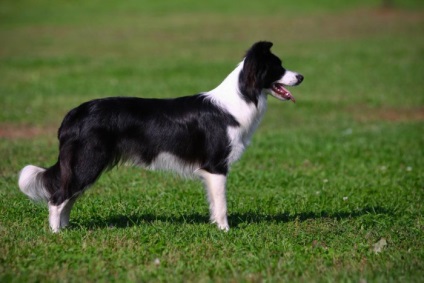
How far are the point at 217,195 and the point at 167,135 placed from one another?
806 millimetres

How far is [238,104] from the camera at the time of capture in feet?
21.9

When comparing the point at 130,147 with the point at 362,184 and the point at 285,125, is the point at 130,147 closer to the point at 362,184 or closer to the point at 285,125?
the point at 362,184

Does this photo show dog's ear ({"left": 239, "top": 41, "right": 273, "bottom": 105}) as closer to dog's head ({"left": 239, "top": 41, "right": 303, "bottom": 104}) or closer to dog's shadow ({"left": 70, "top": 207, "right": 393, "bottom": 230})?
dog's head ({"left": 239, "top": 41, "right": 303, "bottom": 104})

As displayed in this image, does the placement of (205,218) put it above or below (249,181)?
above

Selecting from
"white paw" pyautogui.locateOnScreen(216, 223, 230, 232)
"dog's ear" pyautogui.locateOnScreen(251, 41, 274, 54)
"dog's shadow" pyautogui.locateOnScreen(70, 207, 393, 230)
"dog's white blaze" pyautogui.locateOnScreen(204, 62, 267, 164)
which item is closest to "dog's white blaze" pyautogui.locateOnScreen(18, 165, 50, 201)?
"dog's shadow" pyautogui.locateOnScreen(70, 207, 393, 230)

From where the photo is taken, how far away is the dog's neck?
6668mm

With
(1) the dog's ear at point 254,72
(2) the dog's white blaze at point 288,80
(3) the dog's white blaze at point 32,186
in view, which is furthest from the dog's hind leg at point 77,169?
(2) the dog's white blaze at point 288,80

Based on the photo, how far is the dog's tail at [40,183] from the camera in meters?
6.39

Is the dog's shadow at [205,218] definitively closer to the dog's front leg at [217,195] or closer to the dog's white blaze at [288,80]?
the dog's front leg at [217,195]

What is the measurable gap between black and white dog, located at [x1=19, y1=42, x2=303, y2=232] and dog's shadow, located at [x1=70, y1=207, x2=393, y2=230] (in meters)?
0.40

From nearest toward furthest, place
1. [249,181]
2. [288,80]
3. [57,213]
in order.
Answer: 1. [57,213]
2. [288,80]
3. [249,181]

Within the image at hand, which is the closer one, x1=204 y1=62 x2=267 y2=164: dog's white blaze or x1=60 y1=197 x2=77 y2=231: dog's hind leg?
x1=60 y1=197 x2=77 y2=231: dog's hind leg

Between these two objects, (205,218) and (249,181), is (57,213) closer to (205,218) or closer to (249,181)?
(205,218)

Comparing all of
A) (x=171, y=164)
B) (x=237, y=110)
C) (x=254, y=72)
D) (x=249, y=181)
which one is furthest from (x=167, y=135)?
(x=249, y=181)
